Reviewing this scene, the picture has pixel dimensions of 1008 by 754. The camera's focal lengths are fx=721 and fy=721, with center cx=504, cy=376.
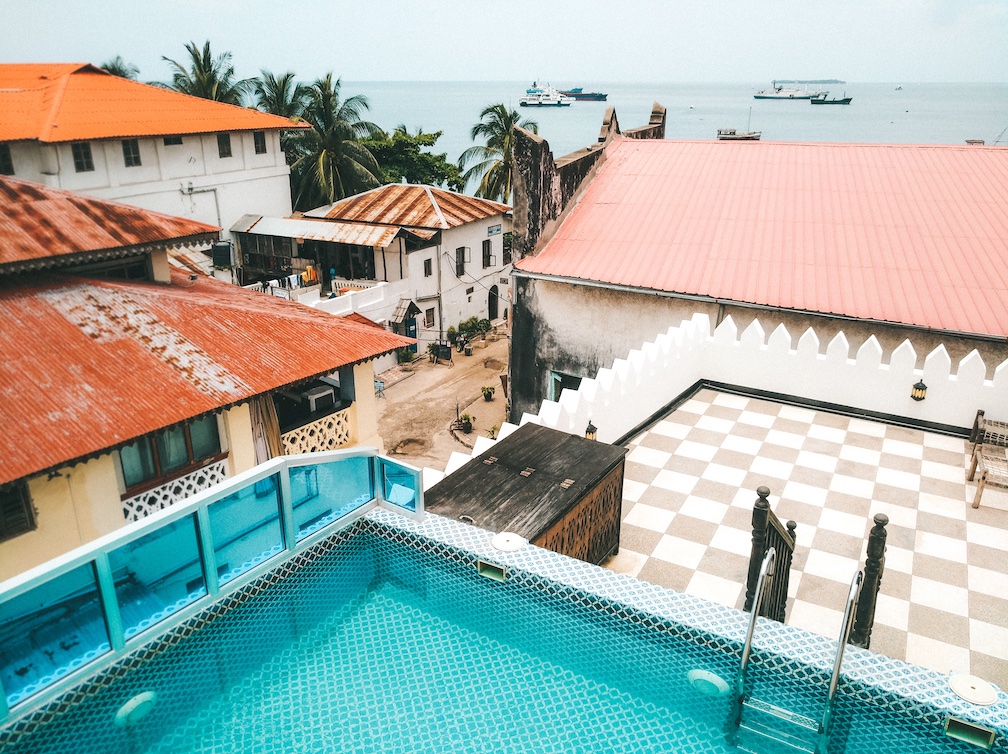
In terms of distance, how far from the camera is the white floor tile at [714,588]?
849cm

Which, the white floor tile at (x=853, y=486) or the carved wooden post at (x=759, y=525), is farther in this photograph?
the white floor tile at (x=853, y=486)

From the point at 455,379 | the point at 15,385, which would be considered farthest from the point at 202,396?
the point at 455,379

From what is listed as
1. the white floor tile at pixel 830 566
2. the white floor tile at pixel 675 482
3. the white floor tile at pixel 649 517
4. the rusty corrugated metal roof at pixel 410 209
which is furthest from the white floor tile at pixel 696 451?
the rusty corrugated metal roof at pixel 410 209

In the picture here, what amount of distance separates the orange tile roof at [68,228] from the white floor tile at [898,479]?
40.2 ft

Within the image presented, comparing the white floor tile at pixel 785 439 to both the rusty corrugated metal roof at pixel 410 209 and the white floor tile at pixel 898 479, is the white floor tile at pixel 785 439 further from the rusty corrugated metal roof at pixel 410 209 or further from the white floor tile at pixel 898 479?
the rusty corrugated metal roof at pixel 410 209

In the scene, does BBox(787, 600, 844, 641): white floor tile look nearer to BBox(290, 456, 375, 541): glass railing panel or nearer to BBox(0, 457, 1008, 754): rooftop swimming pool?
BBox(0, 457, 1008, 754): rooftop swimming pool

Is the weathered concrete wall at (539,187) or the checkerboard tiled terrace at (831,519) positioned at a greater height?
the weathered concrete wall at (539,187)

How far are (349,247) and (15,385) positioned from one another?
75.3 feet

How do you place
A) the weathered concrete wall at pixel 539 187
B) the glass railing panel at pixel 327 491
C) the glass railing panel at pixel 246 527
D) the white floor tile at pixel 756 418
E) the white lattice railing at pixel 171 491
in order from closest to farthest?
the glass railing panel at pixel 246 527
the glass railing panel at pixel 327 491
the white lattice railing at pixel 171 491
the white floor tile at pixel 756 418
the weathered concrete wall at pixel 539 187

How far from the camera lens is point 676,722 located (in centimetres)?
654

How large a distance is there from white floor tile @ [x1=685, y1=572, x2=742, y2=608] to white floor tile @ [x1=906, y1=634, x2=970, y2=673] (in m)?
→ 1.82

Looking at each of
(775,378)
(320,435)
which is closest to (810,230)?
(775,378)

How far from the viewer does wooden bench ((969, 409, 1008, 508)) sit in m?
10.1

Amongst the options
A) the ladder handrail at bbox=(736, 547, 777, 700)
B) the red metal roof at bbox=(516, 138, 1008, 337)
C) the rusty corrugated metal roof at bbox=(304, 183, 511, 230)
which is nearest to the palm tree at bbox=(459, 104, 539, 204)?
the rusty corrugated metal roof at bbox=(304, 183, 511, 230)
